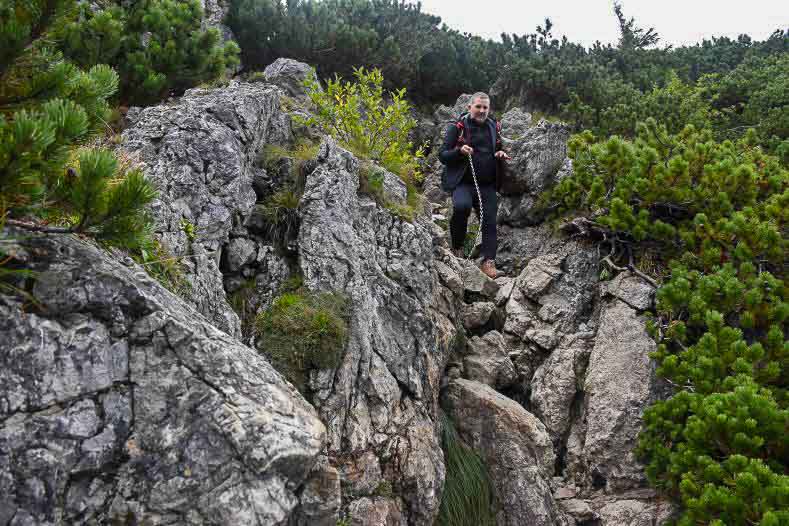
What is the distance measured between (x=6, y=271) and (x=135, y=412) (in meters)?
1.05

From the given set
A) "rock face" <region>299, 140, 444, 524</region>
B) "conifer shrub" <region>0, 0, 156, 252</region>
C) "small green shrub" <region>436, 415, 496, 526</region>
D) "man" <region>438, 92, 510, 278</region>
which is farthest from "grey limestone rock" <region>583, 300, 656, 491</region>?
"conifer shrub" <region>0, 0, 156, 252</region>

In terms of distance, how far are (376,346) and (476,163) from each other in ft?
13.0

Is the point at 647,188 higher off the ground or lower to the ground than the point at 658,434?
higher

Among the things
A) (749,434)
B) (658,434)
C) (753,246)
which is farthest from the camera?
(753,246)

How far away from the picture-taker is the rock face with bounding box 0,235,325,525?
9.14 feet

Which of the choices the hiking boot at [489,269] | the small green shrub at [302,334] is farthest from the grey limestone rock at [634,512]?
the hiking boot at [489,269]

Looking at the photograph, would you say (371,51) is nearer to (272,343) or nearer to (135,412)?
(272,343)

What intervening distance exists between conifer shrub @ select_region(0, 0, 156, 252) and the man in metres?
5.76

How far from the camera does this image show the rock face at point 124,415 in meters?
2.79

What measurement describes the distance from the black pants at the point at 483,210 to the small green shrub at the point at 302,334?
3548mm

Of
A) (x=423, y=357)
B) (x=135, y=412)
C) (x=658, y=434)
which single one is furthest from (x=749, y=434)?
(x=135, y=412)

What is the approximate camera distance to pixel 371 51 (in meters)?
15.8

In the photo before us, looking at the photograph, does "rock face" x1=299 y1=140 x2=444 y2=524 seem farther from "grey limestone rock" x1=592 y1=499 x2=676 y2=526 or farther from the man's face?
the man's face

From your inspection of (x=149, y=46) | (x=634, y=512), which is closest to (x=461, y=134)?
(x=149, y=46)
